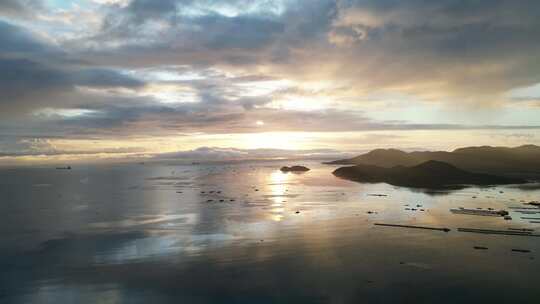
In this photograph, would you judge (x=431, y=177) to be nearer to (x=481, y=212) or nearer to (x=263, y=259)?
(x=481, y=212)

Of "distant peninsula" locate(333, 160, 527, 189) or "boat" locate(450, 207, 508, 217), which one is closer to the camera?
"boat" locate(450, 207, 508, 217)

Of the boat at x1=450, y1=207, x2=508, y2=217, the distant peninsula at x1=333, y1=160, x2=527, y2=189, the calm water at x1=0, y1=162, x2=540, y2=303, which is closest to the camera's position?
the calm water at x1=0, y1=162, x2=540, y2=303

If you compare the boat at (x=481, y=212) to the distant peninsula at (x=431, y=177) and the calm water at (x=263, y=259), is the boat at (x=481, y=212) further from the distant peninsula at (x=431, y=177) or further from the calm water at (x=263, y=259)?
the distant peninsula at (x=431, y=177)

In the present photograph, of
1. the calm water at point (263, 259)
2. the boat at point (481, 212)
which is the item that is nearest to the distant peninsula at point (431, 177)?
the boat at point (481, 212)

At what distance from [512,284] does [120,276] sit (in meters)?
29.7

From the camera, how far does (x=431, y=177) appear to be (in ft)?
411

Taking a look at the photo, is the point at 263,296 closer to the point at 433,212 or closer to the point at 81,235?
the point at 81,235

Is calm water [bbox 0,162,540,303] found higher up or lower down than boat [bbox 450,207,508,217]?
higher up

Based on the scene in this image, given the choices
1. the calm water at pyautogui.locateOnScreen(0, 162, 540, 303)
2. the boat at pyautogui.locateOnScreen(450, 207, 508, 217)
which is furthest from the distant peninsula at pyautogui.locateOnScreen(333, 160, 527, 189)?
the calm water at pyautogui.locateOnScreen(0, 162, 540, 303)

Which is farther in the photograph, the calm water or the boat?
the boat

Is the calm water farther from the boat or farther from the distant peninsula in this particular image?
the distant peninsula

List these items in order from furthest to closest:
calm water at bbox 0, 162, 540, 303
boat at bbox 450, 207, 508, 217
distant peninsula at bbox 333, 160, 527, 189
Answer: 1. distant peninsula at bbox 333, 160, 527, 189
2. boat at bbox 450, 207, 508, 217
3. calm water at bbox 0, 162, 540, 303

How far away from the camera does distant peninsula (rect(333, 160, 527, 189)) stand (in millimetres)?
115500

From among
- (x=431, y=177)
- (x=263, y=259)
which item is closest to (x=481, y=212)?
(x=263, y=259)
